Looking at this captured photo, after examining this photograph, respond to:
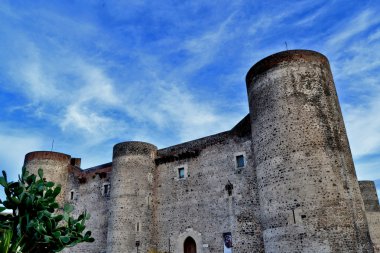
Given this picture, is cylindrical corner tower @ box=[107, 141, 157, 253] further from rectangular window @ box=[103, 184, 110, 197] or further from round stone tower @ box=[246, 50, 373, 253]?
round stone tower @ box=[246, 50, 373, 253]

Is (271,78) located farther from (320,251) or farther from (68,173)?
(68,173)

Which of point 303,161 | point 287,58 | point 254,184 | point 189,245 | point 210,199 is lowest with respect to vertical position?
point 189,245

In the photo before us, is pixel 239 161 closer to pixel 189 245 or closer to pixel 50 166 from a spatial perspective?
pixel 189 245

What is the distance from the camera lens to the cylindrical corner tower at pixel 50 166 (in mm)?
27516

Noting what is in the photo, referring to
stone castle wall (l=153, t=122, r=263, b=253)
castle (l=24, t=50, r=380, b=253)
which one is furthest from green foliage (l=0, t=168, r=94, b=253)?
stone castle wall (l=153, t=122, r=263, b=253)

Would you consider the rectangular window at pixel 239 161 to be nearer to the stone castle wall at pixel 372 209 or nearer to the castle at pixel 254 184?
the castle at pixel 254 184

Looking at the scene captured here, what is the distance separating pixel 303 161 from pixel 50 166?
20.8 metres

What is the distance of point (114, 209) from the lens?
22406mm

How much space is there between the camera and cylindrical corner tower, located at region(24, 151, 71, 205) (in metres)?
27.5

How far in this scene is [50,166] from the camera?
27766mm

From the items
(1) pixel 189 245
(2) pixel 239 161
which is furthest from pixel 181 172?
(1) pixel 189 245

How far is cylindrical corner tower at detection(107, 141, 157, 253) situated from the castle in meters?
0.06

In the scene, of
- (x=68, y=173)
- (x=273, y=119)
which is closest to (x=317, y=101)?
(x=273, y=119)

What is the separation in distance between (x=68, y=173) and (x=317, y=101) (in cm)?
2129
